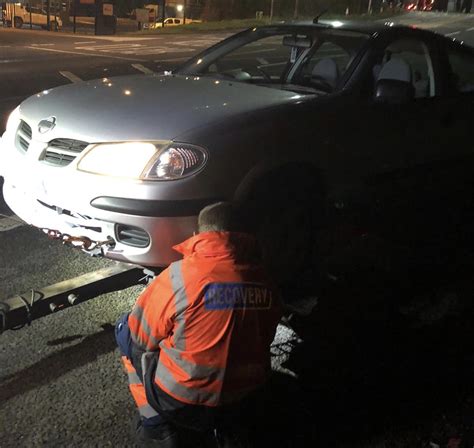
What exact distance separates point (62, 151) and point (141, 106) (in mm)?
539

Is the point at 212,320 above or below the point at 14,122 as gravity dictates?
below

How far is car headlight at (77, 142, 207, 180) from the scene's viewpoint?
336 centimetres

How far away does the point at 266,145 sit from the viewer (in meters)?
3.64

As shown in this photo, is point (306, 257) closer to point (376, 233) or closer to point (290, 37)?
point (376, 233)

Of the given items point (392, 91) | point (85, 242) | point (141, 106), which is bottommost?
point (85, 242)

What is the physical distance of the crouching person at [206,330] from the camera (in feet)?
7.34

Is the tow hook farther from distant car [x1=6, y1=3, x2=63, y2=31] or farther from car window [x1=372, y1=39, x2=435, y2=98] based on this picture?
distant car [x1=6, y1=3, x2=63, y2=31]

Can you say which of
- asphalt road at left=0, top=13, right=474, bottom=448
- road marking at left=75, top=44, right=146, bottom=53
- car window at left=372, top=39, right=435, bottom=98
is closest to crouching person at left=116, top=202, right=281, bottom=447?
asphalt road at left=0, top=13, right=474, bottom=448

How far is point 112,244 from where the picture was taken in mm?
3488

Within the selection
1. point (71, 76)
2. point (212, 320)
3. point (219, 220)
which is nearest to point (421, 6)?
point (71, 76)

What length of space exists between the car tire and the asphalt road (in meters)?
0.27

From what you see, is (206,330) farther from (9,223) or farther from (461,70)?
(461,70)

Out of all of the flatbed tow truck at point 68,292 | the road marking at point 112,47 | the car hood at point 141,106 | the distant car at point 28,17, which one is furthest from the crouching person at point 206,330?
the distant car at point 28,17

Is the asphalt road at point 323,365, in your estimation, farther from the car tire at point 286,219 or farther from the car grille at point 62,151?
the car grille at point 62,151
